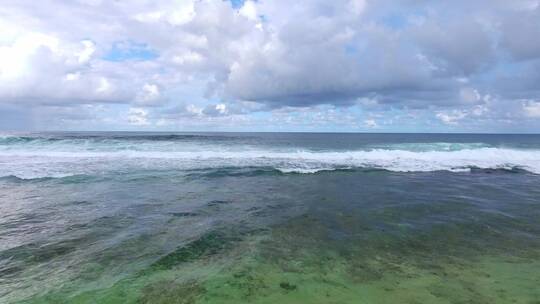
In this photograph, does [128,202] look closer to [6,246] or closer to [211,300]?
[6,246]


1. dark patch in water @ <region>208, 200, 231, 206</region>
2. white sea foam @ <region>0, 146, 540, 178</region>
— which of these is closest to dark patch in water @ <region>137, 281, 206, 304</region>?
dark patch in water @ <region>208, 200, 231, 206</region>

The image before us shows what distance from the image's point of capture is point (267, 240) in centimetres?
807

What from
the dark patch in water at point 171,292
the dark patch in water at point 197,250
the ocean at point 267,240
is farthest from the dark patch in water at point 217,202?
the dark patch in water at point 171,292

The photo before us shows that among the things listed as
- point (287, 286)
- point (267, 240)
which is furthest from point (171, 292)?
point (267, 240)

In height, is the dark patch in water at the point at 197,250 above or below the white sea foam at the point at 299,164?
below

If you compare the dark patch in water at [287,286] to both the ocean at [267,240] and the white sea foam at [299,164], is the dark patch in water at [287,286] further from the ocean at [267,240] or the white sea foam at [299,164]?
the white sea foam at [299,164]

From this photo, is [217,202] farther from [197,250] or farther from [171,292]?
[171,292]

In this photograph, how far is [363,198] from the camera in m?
12.9

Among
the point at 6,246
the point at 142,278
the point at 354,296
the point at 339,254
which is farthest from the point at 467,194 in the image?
the point at 6,246

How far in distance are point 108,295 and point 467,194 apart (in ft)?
45.6

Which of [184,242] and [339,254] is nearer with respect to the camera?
[339,254]

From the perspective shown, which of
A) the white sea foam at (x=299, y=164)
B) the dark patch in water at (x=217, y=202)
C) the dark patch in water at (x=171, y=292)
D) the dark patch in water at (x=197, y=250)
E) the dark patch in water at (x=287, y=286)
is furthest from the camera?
the white sea foam at (x=299, y=164)

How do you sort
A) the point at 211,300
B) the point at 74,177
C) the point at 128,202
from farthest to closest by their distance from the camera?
the point at 74,177
the point at 128,202
the point at 211,300

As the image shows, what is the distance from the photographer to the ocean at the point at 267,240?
5480 mm
